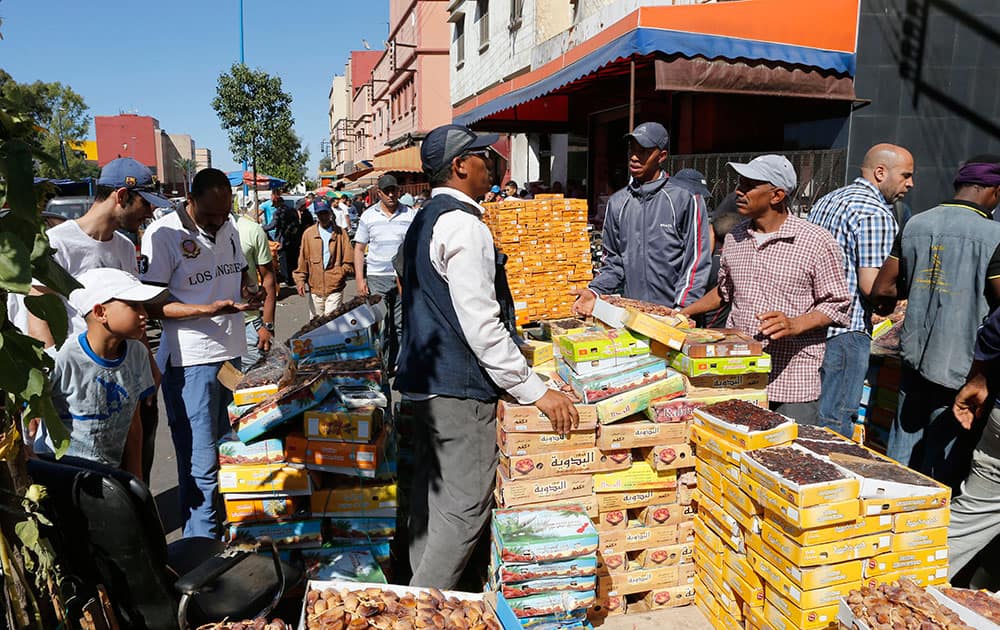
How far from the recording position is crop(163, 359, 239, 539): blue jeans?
3938 millimetres

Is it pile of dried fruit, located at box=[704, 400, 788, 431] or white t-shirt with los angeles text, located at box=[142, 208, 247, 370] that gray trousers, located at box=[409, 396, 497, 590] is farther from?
white t-shirt with los angeles text, located at box=[142, 208, 247, 370]

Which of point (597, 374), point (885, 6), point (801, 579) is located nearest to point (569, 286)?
point (885, 6)

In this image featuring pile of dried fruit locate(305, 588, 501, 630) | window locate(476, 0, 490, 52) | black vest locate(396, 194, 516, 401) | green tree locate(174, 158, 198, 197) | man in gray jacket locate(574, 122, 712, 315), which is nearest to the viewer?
pile of dried fruit locate(305, 588, 501, 630)

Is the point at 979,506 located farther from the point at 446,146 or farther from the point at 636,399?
the point at 446,146

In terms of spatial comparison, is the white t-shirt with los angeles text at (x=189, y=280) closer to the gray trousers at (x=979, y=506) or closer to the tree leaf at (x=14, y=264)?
the tree leaf at (x=14, y=264)

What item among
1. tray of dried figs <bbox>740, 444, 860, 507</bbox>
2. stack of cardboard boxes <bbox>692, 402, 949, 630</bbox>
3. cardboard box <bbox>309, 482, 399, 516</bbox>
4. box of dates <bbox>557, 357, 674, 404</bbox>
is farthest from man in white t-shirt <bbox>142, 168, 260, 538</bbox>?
tray of dried figs <bbox>740, 444, 860, 507</bbox>

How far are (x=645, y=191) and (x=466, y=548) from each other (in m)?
2.68

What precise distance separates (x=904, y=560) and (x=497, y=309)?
201 centimetres

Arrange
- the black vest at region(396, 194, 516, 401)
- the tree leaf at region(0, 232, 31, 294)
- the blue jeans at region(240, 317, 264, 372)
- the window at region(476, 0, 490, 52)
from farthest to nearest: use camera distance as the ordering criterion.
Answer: the window at region(476, 0, 490, 52) < the blue jeans at region(240, 317, 264, 372) < the black vest at region(396, 194, 516, 401) < the tree leaf at region(0, 232, 31, 294)

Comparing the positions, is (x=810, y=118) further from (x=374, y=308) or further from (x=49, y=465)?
(x=49, y=465)

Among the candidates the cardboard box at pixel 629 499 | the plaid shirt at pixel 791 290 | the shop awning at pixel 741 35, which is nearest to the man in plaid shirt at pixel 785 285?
the plaid shirt at pixel 791 290

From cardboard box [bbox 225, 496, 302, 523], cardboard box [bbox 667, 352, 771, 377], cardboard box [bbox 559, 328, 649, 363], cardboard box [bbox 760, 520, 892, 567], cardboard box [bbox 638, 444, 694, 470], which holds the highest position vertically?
cardboard box [bbox 559, 328, 649, 363]

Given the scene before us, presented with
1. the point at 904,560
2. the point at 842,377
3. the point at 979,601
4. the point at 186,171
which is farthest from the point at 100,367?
the point at 186,171

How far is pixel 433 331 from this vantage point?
3.09 meters
